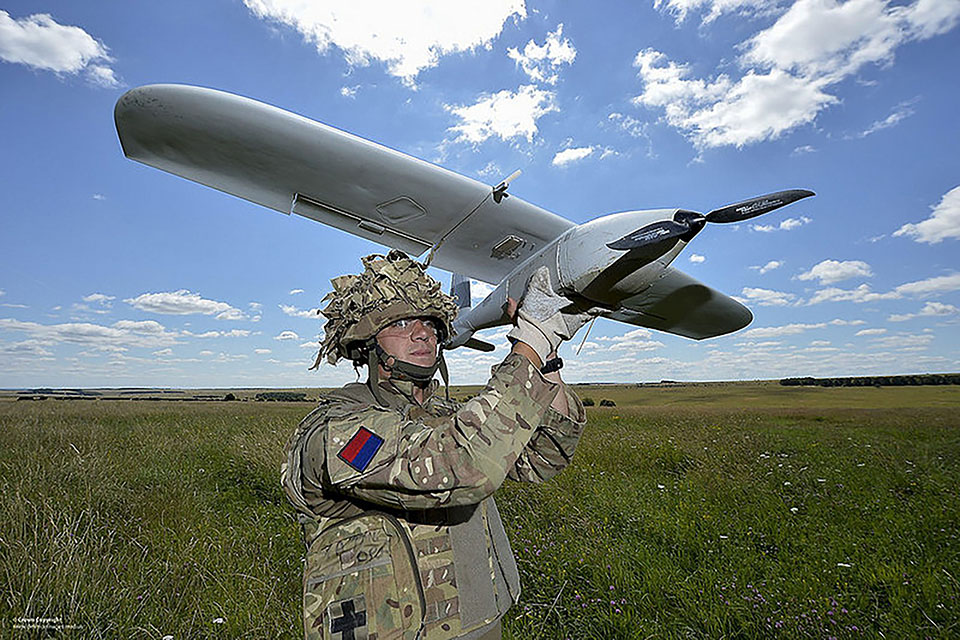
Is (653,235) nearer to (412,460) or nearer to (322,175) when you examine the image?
(412,460)

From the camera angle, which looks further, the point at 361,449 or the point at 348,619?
the point at 348,619

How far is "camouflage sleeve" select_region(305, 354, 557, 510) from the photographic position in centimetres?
151

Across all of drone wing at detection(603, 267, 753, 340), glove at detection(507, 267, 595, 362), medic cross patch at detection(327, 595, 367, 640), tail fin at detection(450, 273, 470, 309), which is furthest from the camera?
tail fin at detection(450, 273, 470, 309)

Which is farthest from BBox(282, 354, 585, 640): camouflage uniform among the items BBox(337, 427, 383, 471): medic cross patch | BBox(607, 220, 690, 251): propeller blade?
BBox(607, 220, 690, 251): propeller blade

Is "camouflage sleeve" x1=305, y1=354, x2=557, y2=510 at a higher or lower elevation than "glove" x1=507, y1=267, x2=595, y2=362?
lower

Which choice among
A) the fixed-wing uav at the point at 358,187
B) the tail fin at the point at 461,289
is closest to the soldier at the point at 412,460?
the fixed-wing uav at the point at 358,187

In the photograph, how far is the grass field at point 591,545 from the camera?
11.3 feet

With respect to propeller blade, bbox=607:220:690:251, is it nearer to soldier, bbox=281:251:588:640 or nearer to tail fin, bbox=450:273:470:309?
soldier, bbox=281:251:588:640

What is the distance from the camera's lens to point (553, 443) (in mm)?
2385

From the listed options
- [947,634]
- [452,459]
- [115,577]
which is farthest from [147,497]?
[947,634]

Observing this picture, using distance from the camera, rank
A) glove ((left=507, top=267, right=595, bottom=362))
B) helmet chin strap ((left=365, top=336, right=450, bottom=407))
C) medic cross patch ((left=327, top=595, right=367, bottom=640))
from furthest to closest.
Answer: helmet chin strap ((left=365, top=336, right=450, bottom=407)), glove ((left=507, top=267, right=595, bottom=362)), medic cross patch ((left=327, top=595, right=367, bottom=640))

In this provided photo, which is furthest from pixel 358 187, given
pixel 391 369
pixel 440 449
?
pixel 440 449

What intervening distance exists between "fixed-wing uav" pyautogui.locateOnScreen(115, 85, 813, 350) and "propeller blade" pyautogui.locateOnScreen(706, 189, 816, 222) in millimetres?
388

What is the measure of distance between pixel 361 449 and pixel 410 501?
23cm
